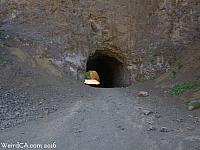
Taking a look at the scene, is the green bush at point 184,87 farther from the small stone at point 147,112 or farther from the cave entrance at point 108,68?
the cave entrance at point 108,68

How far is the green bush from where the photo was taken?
1174 cm

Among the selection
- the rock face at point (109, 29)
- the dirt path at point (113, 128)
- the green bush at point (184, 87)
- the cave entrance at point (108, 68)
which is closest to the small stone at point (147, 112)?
the dirt path at point (113, 128)

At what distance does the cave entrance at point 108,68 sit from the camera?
17719 mm

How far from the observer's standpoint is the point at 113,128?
341 inches

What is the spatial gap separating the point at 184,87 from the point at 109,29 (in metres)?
5.12

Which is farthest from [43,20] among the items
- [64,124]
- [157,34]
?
[64,124]

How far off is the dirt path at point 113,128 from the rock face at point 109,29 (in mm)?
4208

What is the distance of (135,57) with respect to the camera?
51.4 feet

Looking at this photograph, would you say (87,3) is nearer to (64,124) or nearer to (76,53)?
(76,53)

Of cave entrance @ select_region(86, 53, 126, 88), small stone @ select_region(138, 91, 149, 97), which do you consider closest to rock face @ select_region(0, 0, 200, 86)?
cave entrance @ select_region(86, 53, 126, 88)

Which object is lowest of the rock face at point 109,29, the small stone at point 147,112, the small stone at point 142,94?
the small stone at point 142,94

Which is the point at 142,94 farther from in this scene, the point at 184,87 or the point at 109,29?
the point at 109,29

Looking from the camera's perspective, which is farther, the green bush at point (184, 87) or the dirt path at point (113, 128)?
the green bush at point (184, 87)

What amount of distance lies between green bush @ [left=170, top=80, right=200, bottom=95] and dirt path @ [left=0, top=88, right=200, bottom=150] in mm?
1085
